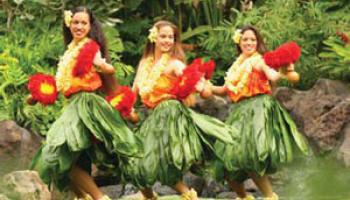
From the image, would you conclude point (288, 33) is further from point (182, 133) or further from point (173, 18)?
point (182, 133)

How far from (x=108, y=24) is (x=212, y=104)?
119 centimetres

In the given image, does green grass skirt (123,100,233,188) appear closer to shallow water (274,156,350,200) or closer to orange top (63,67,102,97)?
orange top (63,67,102,97)

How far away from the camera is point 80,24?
19.6ft

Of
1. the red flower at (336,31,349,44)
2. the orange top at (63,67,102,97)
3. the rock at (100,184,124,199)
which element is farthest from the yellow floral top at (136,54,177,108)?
the red flower at (336,31,349,44)

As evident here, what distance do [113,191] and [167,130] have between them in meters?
2.64

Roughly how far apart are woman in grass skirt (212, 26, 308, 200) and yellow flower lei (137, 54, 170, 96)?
506 mm

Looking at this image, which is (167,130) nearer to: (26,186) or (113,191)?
(26,186)

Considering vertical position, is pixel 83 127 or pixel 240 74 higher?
pixel 240 74

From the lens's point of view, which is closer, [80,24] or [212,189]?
[80,24]

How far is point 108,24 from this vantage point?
9414 mm

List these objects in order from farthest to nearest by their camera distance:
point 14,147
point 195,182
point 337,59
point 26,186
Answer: point 337,59 → point 195,182 → point 14,147 → point 26,186

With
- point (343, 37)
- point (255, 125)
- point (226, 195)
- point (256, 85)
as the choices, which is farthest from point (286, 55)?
point (343, 37)

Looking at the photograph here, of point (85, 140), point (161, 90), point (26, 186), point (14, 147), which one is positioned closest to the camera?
point (85, 140)

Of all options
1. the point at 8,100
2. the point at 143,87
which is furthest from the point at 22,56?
the point at 143,87
